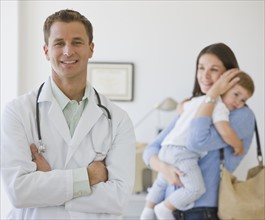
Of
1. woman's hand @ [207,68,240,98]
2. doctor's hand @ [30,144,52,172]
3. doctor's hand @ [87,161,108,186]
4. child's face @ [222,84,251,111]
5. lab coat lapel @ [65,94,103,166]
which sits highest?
woman's hand @ [207,68,240,98]

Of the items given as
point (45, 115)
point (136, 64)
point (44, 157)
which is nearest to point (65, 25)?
point (45, 115)

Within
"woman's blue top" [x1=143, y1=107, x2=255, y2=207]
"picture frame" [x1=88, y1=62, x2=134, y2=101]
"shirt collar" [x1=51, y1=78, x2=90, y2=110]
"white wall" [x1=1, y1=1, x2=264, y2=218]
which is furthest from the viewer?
"picture frame" [x1=88, y1=62, x2=134, y2=101]

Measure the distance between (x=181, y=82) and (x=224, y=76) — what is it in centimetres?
218

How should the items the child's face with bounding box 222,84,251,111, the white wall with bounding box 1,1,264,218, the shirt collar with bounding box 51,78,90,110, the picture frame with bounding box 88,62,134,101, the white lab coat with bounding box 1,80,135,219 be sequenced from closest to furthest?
the white lab coat with bounding box 1,80,135,219, the shirt collar with bounding box 51,78,90,110, the child's face with bounding box 222,84,251,111, the white wall with bounding box 1,1,264,218, the picture frame with bounding box 88,62,134,101

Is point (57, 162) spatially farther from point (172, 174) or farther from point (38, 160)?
point (172, 174)

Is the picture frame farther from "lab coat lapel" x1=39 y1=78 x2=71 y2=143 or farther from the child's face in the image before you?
"lab coat lapel" x1=39 y1=78 x2=71 y2=143

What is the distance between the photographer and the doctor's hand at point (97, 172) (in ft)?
4.37

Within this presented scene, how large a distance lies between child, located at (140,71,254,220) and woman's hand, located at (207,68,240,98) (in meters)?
0.02

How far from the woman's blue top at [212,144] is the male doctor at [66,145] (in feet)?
1.28

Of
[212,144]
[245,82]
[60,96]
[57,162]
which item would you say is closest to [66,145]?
[57,162]

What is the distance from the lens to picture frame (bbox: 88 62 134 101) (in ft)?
13.3

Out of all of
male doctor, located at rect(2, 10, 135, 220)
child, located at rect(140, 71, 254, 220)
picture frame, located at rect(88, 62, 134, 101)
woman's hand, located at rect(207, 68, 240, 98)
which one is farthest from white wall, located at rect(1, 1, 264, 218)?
male doctor, located at rect(2, 10, 135, 220)

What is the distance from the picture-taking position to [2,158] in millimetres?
1305

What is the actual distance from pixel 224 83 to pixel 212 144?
29 cm
